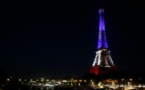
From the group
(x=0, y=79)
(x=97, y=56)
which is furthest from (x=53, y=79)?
(x=0, y=79)

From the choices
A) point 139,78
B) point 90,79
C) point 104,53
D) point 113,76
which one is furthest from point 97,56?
point 139,78

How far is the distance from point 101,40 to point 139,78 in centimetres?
2397

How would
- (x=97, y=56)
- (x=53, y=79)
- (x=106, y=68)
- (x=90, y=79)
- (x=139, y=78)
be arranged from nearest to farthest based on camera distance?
(x=139, y=78), (x=90, y=79), (x=106, y=68), (x=97, y=56), (x=53, y=79)

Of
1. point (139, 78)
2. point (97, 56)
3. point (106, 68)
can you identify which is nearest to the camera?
point (139, 78)

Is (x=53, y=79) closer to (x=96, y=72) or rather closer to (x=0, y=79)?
(x=96, y=72)

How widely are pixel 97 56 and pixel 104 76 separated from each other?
52.0ft

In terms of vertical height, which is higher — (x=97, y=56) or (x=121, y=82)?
(x=97, y=56)

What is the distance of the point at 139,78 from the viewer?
66.2m

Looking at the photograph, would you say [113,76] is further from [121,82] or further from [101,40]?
[101,40]

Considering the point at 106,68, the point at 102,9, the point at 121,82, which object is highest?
the point at 102,9

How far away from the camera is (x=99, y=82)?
75438mm

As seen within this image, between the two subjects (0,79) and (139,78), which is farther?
(139,78)

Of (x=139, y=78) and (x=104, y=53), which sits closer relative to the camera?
(x=139, y=78)

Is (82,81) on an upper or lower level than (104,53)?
lower
